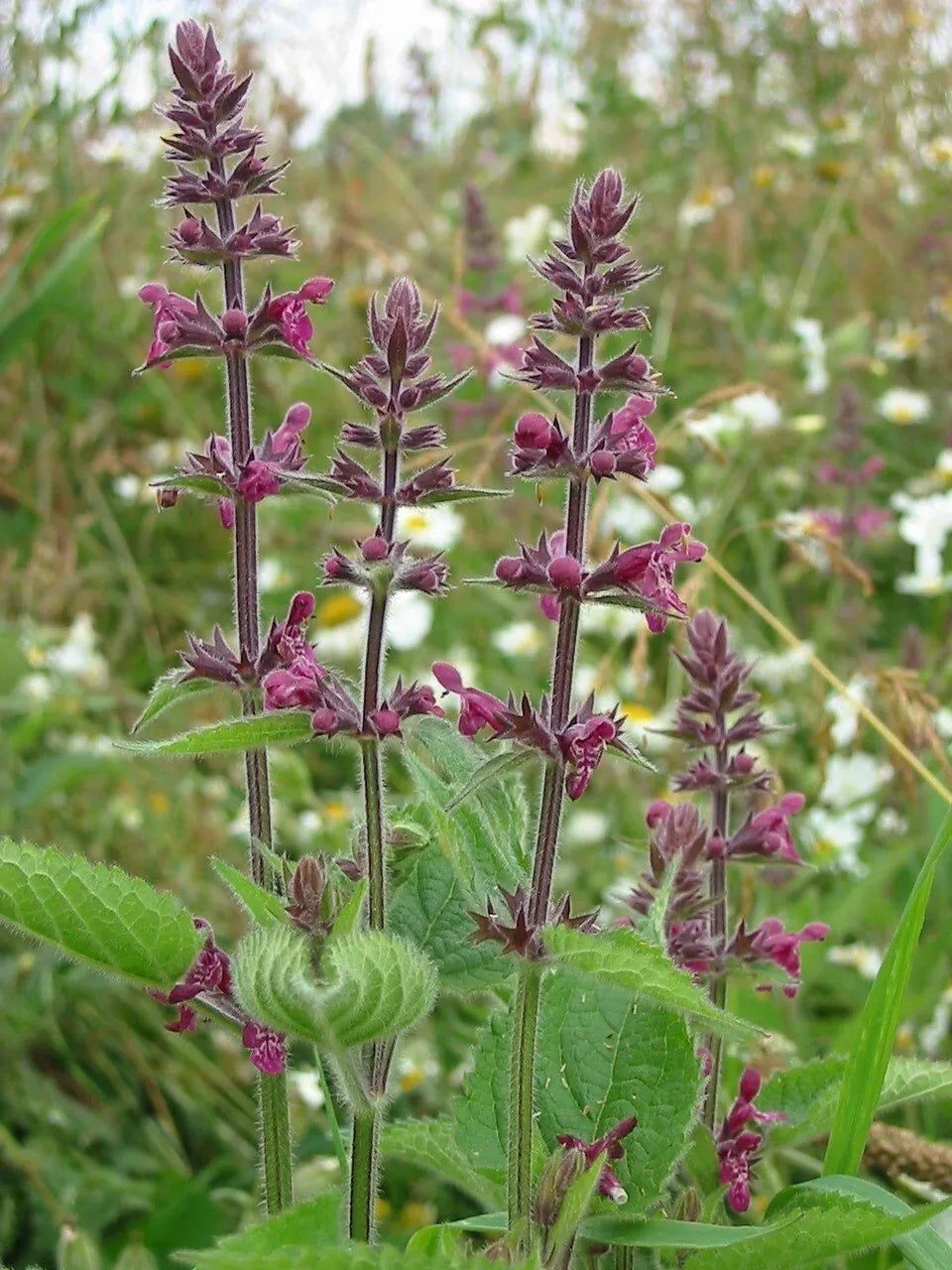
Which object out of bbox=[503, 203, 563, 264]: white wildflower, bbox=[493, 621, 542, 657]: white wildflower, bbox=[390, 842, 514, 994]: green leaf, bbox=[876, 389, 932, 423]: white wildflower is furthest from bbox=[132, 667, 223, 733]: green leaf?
bbox=[503, 203, 563, 264]: white wildflower

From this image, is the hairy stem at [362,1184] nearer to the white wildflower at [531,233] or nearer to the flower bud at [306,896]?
the flower bud at [306,896]

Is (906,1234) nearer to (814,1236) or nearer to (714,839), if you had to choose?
(814,1236)

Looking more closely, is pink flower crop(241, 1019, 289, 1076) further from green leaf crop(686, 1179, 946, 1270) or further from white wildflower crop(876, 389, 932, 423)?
white wildflower crop(876, 389, 932, 423)

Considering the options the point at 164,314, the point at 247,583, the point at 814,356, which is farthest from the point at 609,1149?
the point at 814,356

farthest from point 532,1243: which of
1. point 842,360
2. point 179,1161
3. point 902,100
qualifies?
point 902,100

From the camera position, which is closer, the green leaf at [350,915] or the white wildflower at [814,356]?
the green leaf at [350,915]

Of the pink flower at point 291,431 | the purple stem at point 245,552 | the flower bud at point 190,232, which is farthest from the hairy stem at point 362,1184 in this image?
the flower bud at point 190,232
